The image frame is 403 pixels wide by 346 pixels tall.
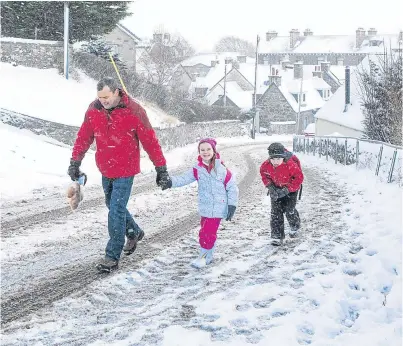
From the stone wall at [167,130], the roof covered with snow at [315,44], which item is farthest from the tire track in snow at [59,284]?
the roof covered with snow at [315,44]

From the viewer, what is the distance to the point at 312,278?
516 cm

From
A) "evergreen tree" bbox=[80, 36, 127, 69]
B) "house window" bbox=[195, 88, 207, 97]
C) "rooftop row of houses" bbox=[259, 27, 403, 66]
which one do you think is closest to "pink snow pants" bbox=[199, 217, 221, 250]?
"evergreen tree" bbox=[80, 36, 127, 69]

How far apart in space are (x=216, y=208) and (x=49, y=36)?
21.5 m

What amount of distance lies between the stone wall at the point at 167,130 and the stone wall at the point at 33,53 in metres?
5.34

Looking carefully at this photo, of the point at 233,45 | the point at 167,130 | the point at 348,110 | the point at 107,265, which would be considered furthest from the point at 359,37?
the point at 107,265

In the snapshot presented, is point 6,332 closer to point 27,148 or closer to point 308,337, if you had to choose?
point 308,337

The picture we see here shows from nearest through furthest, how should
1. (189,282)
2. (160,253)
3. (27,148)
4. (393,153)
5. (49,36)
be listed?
(189,282) < (160,253) < (393,153) < (27,148) < (49,36)

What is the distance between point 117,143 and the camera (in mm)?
5336

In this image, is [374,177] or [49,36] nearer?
[374,177]

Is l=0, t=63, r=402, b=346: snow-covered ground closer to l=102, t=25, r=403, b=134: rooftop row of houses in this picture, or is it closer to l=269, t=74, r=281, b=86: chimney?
l=102, t=25, r=403, b=134: rooftop row of houses

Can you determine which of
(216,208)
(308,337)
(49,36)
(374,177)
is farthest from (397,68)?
(308,337)

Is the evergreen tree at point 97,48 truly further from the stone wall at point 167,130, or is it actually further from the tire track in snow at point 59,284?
the tire track in snow at point 59,284

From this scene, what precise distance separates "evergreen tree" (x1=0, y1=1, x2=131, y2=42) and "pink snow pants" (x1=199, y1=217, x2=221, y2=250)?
19250mm

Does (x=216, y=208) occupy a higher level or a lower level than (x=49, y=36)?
lower
